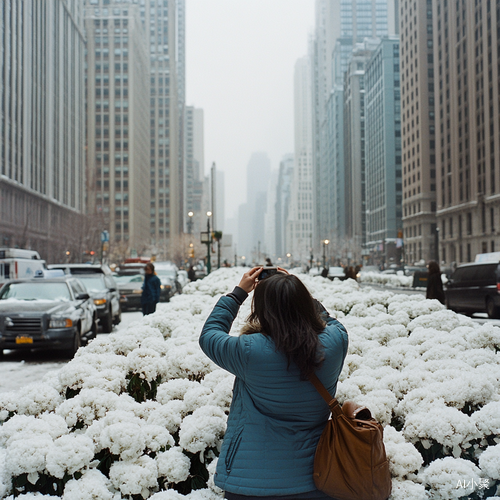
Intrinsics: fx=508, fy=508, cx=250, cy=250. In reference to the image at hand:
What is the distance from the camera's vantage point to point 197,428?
10.9 ft

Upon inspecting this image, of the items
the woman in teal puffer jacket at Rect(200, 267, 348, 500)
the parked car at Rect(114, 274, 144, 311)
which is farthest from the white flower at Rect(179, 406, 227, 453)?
the parked car at Rect(114, 274, 144, 311)

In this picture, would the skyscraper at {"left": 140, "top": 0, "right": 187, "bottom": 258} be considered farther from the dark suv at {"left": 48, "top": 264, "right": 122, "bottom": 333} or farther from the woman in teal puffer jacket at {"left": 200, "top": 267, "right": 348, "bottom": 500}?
the woman in teal puffer jacket at {"left": 200, "top": 267, "right": 348, "bottom": 500}

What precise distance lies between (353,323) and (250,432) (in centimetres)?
453

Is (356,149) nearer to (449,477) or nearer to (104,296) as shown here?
(104,296)

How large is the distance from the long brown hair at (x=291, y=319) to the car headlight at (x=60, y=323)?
8.97 m

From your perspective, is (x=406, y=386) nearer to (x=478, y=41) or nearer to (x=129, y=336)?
(x=129, y=336)

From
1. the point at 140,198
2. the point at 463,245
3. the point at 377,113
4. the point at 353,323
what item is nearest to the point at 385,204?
the point at 377,113

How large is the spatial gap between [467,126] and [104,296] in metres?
74.6

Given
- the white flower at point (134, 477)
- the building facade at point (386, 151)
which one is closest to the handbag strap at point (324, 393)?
the white flower at point (134, 477)

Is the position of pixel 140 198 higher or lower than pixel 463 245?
higher

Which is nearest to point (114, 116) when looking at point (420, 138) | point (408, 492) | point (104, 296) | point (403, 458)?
point (420, 138)

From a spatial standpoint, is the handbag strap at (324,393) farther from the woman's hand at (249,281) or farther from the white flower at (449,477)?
the white flower at (449,477)

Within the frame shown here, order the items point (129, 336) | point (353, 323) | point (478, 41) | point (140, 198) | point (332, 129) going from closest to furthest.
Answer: point (129, 336)
point (353, 323)
point (478, 41)
point (140, 198)
point (332, 129)

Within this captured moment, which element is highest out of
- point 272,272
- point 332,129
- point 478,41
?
point 332,129
